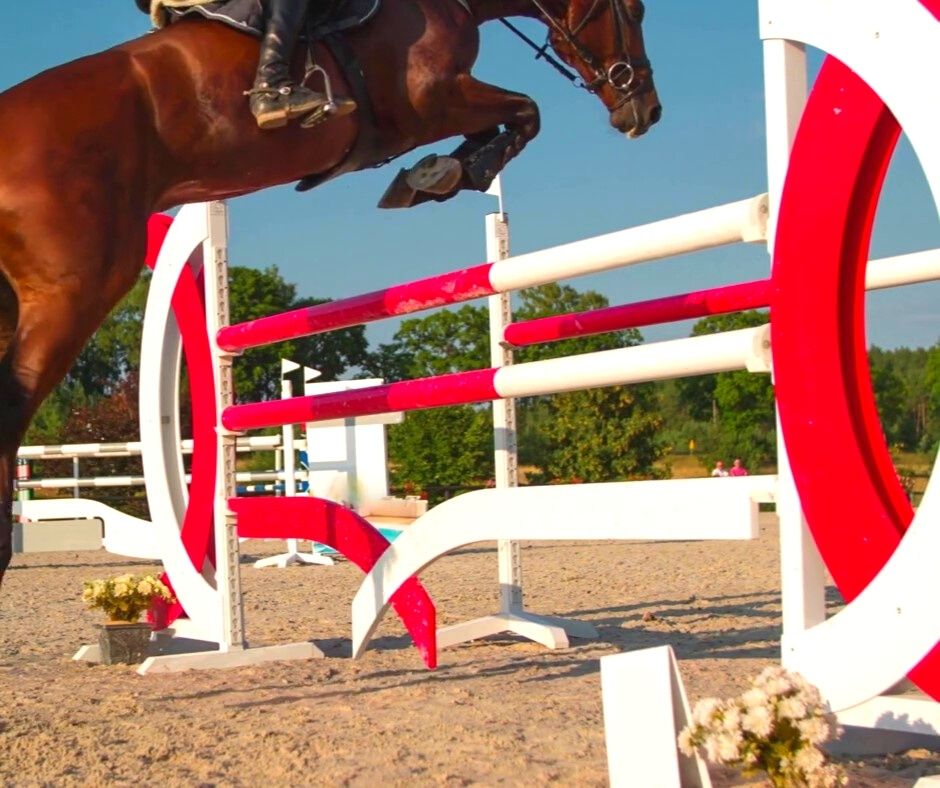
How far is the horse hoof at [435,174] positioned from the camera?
323 centimetres

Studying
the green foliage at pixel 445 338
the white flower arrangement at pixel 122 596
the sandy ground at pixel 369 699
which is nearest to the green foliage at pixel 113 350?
the green foliage at pixel 445 338

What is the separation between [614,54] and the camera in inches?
137

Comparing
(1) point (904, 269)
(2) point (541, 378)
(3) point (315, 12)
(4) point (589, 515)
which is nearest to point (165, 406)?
(3) point (315, 12)

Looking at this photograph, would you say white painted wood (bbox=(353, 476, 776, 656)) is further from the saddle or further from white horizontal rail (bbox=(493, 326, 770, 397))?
the saddle

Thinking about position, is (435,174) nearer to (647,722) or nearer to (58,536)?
(647,722)

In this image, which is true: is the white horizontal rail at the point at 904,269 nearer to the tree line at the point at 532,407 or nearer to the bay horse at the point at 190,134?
the bay horse at the point at 190,134

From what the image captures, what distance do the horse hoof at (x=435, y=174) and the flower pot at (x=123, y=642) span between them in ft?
6.67

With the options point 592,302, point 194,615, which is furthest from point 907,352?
point 194,615

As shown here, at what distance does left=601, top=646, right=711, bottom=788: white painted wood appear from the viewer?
77.2 inches

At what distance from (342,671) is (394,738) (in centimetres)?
121

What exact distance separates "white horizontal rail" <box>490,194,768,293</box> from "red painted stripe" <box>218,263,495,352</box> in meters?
0.11

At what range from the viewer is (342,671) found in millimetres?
3965

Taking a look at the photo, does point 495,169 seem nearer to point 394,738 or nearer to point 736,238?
point 736,238

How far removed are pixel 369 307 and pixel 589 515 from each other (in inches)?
51.3
